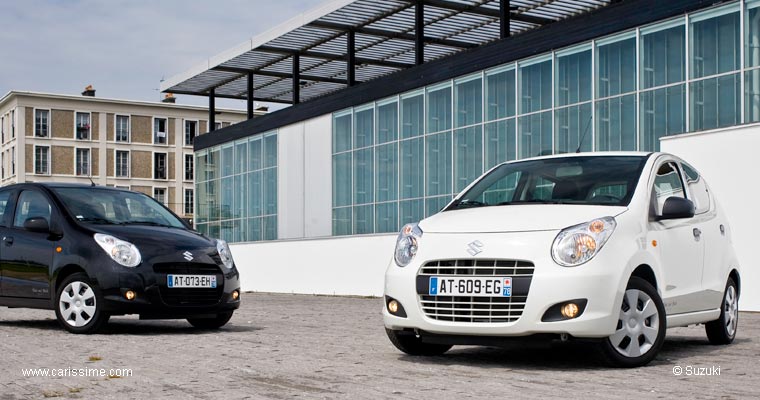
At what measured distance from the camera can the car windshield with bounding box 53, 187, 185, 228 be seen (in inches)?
440

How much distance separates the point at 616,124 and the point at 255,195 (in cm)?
1851

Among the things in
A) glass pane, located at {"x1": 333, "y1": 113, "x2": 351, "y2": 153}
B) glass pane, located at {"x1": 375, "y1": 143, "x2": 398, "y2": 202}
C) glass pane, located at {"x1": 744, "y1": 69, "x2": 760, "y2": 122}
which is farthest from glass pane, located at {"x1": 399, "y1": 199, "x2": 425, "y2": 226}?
glass pane, located at {"x1": 744, "y1": 69, "x2": 760, "y2": 122}

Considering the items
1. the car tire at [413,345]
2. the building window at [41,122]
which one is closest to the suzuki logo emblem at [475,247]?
the car tire at [413,345]

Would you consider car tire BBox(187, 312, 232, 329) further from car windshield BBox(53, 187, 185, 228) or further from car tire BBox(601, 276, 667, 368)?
car tire BBox(601, 276, 667, 368)

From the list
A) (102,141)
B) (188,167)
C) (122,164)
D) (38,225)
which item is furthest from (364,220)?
(188,167)

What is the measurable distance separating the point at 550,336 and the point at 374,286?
19996 mm

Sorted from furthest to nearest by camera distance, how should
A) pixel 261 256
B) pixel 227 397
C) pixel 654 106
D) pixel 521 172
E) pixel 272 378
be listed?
pixel 261 256
pixel 654 106
pixel 521 172
pixel 272 378
pixel 227 397

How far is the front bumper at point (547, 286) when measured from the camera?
22.5 feet

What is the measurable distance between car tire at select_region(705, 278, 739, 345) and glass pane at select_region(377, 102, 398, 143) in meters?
19.6

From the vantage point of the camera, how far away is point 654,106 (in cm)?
1989

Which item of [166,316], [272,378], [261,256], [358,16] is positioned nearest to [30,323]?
[166,316]

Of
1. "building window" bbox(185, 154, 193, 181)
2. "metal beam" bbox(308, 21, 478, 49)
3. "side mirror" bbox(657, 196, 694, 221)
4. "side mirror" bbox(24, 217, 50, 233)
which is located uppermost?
"metal beam" bbox(308, 21, 478, 49)

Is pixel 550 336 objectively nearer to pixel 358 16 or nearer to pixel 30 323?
pixel 30 323

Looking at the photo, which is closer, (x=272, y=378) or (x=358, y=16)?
(x=272, y=378)
